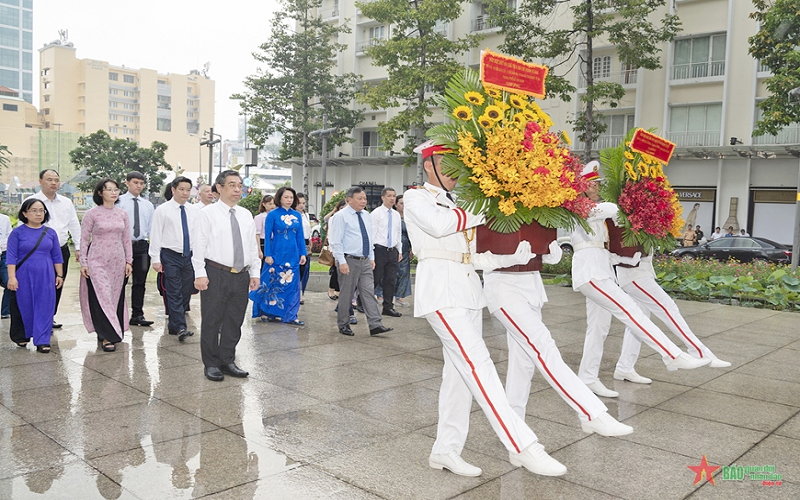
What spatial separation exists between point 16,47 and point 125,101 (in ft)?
163

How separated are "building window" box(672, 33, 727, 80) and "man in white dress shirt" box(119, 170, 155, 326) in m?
26.5

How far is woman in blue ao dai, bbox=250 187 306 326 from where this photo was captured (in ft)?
29.8

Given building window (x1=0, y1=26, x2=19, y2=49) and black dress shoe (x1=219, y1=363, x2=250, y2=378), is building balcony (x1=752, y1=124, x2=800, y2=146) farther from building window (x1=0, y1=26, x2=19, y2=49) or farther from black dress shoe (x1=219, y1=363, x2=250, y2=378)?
building window (x1=0, y1=26, x2=19, y2=49)

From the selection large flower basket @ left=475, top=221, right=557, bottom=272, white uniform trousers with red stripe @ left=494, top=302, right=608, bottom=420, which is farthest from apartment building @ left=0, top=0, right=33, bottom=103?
white uniform trousers with red stripe @ left=494, top=302, right=608, bottom=420

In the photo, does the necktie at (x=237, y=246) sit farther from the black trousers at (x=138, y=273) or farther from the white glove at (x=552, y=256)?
the black trousers at (x=138, y=273)

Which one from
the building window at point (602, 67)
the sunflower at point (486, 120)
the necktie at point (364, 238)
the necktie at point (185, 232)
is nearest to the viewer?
the sunflower at point (486, 120)

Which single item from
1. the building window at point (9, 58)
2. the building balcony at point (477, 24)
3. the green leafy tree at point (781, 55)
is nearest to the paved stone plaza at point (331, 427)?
the green leafy tree at point (781, 55)

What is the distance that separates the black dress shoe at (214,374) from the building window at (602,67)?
29.0 m

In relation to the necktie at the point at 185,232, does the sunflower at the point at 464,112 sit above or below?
above

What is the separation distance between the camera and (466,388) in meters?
3.99

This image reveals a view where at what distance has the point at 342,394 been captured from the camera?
5695 millimetres

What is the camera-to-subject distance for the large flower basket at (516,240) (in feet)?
13.2

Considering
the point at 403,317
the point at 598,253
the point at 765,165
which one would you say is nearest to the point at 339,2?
the point at 765,165

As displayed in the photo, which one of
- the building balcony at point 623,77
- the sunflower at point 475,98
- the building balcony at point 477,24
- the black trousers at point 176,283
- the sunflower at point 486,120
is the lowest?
the black trousers at point 176,283
